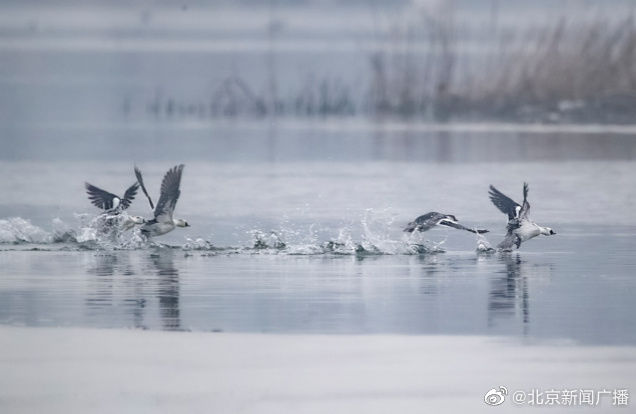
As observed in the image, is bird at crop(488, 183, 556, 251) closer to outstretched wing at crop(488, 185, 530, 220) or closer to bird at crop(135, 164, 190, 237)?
outstretched wing at crop(488, 185, 530, 220)

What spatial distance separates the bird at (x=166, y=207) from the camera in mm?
13688

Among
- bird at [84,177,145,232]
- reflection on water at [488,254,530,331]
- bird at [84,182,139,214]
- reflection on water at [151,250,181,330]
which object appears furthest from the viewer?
bird at [84,182,139,214]

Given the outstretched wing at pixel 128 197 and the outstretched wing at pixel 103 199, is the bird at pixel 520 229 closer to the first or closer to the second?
the outstretched wing at pixel 128 197

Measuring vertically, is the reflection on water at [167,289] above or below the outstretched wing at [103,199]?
below

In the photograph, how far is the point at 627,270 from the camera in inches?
493

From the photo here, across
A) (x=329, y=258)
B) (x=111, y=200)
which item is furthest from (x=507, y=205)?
(x=111, y=200)

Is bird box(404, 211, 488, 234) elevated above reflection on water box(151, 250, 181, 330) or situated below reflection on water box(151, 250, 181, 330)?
above

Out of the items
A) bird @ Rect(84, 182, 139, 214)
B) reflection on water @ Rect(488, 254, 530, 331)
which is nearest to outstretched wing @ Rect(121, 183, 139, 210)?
bird @ Rect(84, 182, 139, 214)

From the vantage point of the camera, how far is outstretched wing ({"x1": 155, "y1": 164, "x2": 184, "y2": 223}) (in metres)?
13.7

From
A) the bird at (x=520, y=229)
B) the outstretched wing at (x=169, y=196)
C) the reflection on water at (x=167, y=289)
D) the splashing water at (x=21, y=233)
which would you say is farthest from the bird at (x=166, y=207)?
the bird at (x=520, y=229)

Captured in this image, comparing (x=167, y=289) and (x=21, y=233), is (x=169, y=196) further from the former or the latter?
(x=167, y=289)

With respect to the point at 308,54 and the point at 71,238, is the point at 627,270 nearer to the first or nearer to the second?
the point at 71,238

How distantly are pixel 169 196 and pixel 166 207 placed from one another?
99mm

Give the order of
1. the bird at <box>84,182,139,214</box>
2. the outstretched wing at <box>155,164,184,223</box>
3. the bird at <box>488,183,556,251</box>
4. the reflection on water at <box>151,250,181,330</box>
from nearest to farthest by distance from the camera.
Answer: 1. the reflection on water at <box>151,250,181,330</box>
2. the bird at <box>488,183,556,251</box>
3. the outstretched wing at <box>155,164,184,223</box>
4. the bird at <box>84,182,139,214</box>
